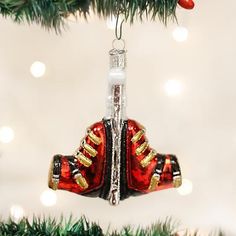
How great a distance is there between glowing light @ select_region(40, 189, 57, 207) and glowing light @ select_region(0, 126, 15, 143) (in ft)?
0.37

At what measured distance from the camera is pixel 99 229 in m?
0.87

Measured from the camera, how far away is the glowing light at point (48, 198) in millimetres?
932

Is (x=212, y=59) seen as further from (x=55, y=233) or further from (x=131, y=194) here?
(x=55, y=233)

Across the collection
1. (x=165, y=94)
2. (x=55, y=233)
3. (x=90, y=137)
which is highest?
(x=165, y=94)

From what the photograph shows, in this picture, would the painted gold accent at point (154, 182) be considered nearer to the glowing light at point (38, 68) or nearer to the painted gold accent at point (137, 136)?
the painted gold accent at point (137, 136)

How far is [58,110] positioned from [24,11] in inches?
8.6

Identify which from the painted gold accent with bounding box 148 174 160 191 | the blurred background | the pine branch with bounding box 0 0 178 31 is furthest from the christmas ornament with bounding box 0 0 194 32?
the painted gold accent with bounding box 148 174 160 191

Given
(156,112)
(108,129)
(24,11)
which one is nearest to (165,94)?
(156,112)

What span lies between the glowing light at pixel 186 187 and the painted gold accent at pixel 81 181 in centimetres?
21

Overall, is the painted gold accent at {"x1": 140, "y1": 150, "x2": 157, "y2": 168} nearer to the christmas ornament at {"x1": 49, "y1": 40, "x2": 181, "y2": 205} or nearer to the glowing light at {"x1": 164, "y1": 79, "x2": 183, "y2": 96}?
the christmas ornament at {"x1": 49, "y1": 40, "x2": 181, "y2": 205}

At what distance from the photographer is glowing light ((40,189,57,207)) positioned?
3.06 feet

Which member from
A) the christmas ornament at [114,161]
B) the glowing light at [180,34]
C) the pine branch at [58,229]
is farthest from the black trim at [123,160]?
the glowing light at [180,34]

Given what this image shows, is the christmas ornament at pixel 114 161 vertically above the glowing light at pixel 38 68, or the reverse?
the glowing light at pixel 38 68

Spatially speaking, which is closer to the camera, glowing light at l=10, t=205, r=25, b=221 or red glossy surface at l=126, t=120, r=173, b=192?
red glossy surface at l=126, t=120, r=173, b=192
